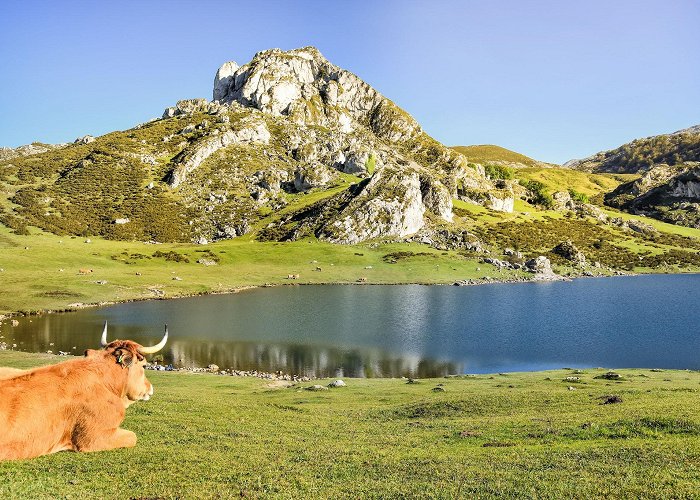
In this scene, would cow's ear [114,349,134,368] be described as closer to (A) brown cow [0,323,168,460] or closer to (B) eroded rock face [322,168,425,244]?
(A) brown cow [0,323,168,460]

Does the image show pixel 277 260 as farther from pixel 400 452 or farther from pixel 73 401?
pixel 73 401

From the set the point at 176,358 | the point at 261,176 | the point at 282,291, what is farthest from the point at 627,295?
the point at 261,176

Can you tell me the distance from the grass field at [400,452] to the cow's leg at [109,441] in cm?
32

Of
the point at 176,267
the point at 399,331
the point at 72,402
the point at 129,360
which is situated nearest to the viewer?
the point at 72,402

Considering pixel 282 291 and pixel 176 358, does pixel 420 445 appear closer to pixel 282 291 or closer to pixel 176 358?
pixel 176 358

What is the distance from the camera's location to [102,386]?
12.9m

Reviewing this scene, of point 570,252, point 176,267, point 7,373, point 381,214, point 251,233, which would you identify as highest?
point 381,214

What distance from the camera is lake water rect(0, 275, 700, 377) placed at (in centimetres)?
5234

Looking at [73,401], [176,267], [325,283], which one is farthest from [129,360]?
[176,267]

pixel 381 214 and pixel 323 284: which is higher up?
pixel 381 214

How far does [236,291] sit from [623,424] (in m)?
92.9

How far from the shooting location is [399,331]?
67312 mm

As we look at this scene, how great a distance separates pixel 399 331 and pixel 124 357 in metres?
56.3

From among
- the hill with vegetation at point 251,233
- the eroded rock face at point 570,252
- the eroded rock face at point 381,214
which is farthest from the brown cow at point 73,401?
the eroded rock face at point 570,252
